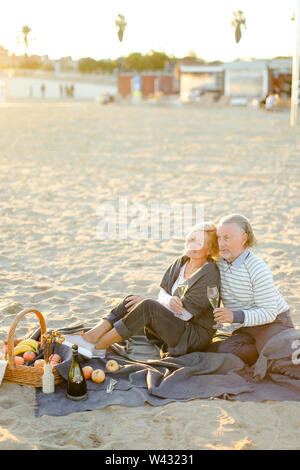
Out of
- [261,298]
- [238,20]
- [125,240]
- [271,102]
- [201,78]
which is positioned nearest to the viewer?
[261,298]

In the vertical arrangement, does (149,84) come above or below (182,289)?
above

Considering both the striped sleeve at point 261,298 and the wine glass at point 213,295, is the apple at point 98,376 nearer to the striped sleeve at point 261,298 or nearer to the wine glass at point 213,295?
the wine glass at point 213,295

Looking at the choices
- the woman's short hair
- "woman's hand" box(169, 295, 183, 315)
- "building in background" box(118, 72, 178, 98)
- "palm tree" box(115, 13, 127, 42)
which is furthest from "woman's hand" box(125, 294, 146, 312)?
"palm tree" box(115, 13, 127, 42)

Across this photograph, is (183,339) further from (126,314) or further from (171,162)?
(171,162)

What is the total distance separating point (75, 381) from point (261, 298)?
4.43 feet

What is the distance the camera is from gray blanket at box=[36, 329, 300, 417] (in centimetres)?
352

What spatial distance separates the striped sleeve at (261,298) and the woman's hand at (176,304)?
1.45 ft

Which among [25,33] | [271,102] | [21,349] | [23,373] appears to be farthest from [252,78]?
[25,33]

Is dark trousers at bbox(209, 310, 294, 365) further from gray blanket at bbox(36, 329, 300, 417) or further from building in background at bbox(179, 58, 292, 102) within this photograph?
building in background at bbox(179, 58, 292, 102)

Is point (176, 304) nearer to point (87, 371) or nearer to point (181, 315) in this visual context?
point (181, 315)

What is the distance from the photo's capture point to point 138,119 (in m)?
26.9

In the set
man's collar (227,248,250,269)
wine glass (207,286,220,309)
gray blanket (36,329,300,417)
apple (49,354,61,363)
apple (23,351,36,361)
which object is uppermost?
man's collar (227,248,250,269)

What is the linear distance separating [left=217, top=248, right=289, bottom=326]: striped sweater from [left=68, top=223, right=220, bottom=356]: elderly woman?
11 centimetres

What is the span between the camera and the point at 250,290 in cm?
392
